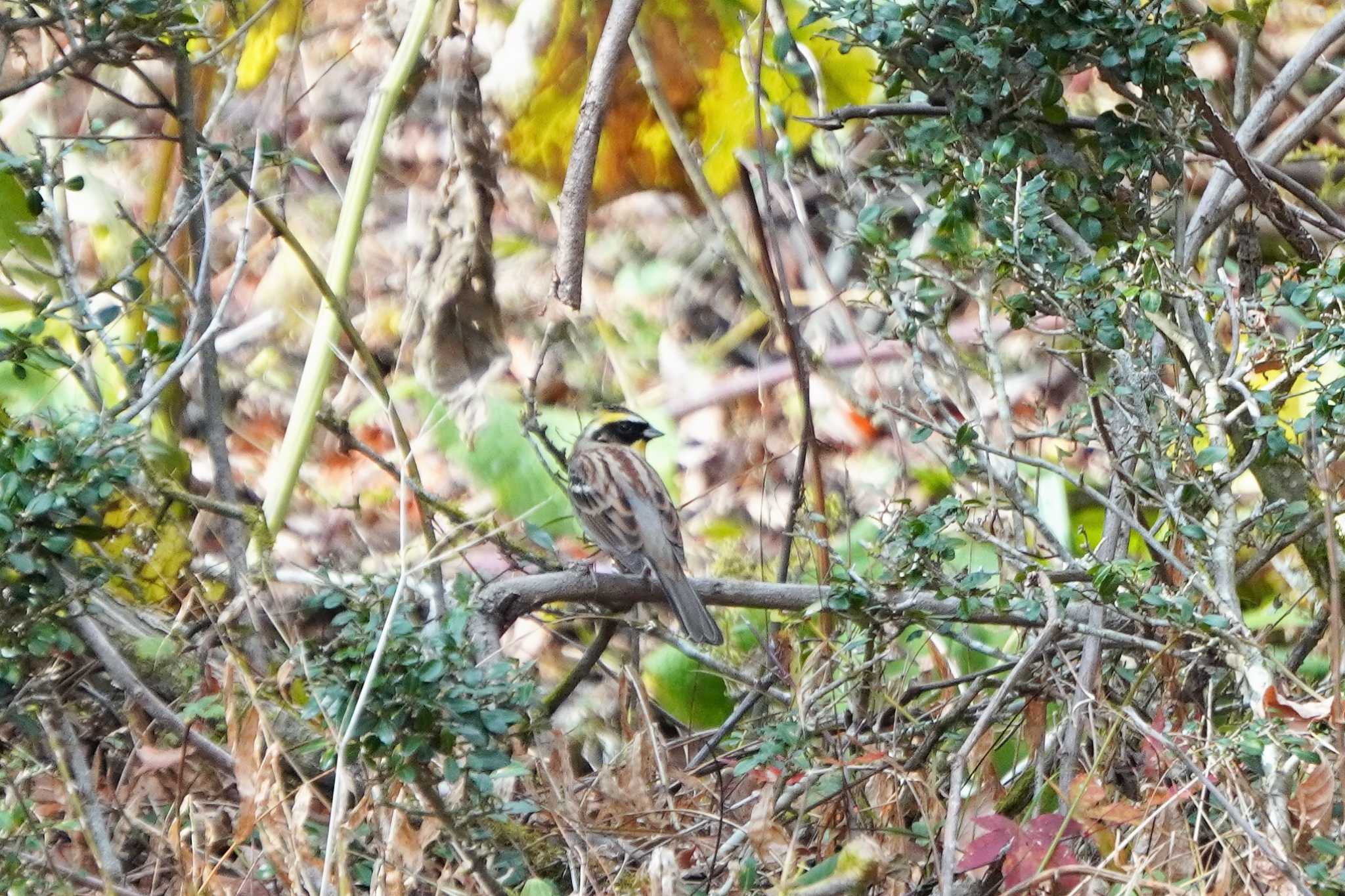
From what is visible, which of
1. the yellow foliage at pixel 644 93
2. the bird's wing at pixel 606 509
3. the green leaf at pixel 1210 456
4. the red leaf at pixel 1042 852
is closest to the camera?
the red leaf at pixel 1042 852

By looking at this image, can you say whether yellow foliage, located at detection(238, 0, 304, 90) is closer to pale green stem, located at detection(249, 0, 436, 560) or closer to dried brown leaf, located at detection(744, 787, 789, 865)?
pale green stem, located at detection(249, 0, 436, 560)

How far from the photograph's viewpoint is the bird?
3.57m

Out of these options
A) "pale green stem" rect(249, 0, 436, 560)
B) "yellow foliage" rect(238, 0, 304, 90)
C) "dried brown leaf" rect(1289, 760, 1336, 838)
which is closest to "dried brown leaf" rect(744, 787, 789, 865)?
"dried brown leaf" rect(1289, 760, 1336, 838)

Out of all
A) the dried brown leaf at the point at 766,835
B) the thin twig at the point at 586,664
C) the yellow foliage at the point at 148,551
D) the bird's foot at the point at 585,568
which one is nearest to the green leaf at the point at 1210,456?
the dried brown leaf at the point at 766,835

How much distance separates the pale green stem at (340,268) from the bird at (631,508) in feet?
2.32

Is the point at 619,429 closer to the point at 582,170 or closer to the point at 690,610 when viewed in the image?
the point at 690,610

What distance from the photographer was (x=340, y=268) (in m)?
4.12

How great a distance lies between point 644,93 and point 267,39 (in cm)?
136

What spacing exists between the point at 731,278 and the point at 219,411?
9.51 ft

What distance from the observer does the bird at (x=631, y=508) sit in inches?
141

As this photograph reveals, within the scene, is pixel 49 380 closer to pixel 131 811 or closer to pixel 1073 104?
pixel 131 811

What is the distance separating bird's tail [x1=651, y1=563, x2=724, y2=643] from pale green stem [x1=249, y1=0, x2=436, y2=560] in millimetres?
1012

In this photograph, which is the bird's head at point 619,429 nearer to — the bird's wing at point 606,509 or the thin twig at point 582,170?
the bird's wing at point 606,509

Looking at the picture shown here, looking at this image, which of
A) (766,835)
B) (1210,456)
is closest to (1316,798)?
(1210,456)
